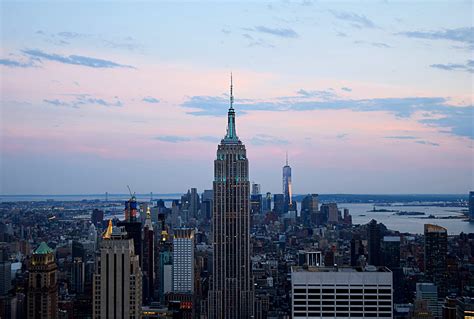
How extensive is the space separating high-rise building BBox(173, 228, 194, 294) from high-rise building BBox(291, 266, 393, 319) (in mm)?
12636

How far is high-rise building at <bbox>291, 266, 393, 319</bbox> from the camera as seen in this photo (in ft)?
35.0

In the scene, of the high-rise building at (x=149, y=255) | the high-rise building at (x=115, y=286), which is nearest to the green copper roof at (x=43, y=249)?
the high-rise building at (x=115, y=286)

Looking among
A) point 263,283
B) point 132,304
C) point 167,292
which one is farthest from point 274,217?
point 132,304

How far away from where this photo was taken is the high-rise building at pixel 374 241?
19.5 meters

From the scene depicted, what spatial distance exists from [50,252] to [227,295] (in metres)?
10.3

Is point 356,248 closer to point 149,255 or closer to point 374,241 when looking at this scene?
point 374,241

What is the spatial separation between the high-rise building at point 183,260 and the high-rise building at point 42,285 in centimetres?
778

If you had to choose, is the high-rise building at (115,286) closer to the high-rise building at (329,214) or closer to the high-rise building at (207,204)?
the high-rise building at (207,204)

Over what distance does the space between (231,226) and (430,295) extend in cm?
1040

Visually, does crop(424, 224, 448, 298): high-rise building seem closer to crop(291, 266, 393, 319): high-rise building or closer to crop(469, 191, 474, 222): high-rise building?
crop(469, 191, 474, 222): high-rise building

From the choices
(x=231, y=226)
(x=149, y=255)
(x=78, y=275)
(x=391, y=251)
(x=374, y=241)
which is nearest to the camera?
(x=78, y=275)

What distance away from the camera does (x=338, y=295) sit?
10656 mm

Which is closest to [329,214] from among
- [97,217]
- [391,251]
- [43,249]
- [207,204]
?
[207,204]

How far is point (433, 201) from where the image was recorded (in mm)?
15781
